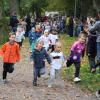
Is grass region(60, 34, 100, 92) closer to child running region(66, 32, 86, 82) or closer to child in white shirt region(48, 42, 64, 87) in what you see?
child running region(66, 32, 86, 82)

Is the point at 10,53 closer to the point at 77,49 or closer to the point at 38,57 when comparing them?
the point at 38,57

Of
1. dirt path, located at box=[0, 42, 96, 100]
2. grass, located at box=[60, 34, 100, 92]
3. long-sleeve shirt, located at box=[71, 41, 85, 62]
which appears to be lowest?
grass, located at box=[60, 34, 100, 92]

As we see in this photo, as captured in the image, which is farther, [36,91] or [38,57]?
[38,57]

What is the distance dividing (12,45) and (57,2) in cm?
3630

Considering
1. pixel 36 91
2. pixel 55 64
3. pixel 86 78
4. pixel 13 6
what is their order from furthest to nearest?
pixel 13 6 → pixel 86 78 → pixel 55 64 → pixel 36 91

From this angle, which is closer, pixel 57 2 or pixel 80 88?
pixel 80 88

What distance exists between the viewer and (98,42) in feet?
46.7

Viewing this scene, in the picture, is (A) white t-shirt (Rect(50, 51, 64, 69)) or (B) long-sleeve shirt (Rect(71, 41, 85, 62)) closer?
(A) white t-shirt (Rect(50, 51, 64, 69))

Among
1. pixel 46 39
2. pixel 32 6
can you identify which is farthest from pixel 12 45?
pixel 32 6

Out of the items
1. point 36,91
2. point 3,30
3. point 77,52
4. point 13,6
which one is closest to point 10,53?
point 36,91

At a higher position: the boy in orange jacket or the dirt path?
the boy in orange jacket

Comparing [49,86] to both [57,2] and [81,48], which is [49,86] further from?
[57,2]

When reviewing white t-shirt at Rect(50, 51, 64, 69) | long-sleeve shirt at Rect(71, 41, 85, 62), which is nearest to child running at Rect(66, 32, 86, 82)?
long-sleeve shirt at Rect(71, 41, 85, 62)

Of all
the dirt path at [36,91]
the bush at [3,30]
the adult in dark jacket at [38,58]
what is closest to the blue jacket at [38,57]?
the adult in dark jacket at [38,58]
